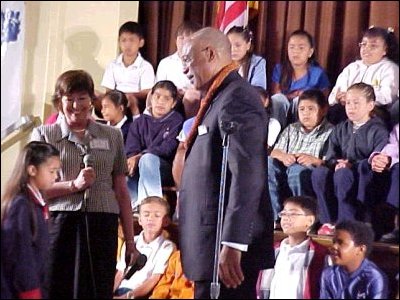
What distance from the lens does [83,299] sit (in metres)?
3.04

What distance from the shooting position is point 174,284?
10.5 feet

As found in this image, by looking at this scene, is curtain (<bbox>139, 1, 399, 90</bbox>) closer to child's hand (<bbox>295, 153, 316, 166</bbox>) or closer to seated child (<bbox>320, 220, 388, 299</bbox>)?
child's hand (<bbox>295, 153, 316, 166</bbox>)

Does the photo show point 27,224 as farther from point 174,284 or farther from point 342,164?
point 342,164

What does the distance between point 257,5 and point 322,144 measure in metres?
0.54

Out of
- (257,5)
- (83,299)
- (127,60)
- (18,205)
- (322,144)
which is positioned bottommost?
Result: (83,299)

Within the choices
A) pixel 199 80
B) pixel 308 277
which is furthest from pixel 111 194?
pixel 308 277

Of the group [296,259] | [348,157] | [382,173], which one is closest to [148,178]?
[296,259]

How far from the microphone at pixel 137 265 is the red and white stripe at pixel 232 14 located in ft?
2.75

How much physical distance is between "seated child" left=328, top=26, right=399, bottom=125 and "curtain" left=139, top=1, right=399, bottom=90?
0.03m

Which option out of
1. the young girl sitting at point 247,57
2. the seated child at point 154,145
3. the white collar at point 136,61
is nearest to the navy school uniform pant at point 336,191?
the young girl sitting at point 247,57

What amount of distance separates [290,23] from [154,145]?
65 centimetres

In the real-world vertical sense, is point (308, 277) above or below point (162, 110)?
below

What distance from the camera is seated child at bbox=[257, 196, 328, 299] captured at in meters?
3.18

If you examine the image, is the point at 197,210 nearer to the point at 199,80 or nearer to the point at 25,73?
the point at 199,80
